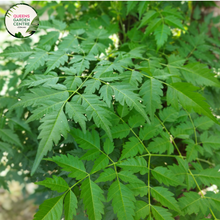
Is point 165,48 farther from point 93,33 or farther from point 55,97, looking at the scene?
point 55,97

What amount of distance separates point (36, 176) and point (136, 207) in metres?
0.56

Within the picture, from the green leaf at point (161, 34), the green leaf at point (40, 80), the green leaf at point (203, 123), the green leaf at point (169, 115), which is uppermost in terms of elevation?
the green leaf at point (161, 34)

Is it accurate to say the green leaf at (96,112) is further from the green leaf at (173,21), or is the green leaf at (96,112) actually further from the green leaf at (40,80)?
the green leaf at (173,21)

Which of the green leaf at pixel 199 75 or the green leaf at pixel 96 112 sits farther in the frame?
the green leaf at pixel 199 75

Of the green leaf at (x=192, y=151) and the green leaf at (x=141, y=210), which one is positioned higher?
the green leaf at (x=192, y=151)

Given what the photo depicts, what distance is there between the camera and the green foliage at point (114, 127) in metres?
0.62

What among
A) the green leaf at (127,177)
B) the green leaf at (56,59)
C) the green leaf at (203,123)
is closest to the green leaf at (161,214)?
the green leaf at (127,177)

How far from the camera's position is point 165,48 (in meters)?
1.10

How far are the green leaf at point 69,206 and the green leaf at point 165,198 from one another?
290mm

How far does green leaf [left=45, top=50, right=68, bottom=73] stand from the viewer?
78 centimetres

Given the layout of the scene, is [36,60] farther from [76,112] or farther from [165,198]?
[165,198]

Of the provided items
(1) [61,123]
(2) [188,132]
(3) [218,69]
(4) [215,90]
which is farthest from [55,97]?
(3) [218,69]

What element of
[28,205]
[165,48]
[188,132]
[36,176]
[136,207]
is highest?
[165,48]

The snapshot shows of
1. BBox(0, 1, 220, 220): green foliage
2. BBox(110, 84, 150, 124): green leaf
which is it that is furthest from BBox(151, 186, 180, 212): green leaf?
BBox(110, 84, 150, 124): green leaf
